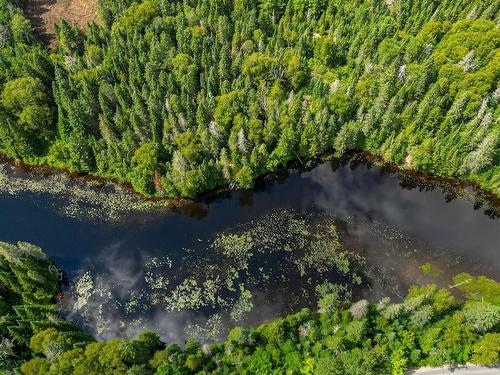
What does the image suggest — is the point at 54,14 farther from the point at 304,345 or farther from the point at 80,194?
the point at 304,345

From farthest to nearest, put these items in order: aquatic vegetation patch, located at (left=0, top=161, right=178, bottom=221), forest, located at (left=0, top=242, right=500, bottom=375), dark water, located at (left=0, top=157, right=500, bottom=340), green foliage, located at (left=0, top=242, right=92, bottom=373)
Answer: aquatic vegetation patch, located at (left=0, top=161, right=178, bottom=221)
dark water, located at (left=0, top=157, right=500, bottom=340)
green foliage, located at (left=0, top=242, right=92, bottom=373)
forest, located at (left=0, top=242, right=500, bottom=375)

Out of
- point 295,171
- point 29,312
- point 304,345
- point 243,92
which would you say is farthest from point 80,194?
point 304,345

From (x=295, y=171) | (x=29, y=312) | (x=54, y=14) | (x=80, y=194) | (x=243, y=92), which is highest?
(x=54, y=14)

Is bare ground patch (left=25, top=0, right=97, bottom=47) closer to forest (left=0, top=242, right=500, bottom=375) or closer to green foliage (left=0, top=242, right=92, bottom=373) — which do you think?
green foliage (left=0, top=242, right=92, bottom=373)

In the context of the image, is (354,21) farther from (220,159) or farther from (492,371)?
(492,371)

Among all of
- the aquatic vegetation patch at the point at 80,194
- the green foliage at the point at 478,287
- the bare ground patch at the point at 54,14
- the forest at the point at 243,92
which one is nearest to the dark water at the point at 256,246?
the aquatic vegetation patch at the point at 80,194

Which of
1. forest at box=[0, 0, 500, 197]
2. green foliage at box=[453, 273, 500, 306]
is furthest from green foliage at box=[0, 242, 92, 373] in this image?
green foliage at box=[453, 273, 500, 306]

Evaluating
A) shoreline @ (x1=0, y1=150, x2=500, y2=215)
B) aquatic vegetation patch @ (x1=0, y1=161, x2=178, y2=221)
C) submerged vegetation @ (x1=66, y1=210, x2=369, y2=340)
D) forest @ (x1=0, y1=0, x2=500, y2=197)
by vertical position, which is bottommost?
submerged vegetation @ (x1=66, y1=210, x2=369, y2=340)
